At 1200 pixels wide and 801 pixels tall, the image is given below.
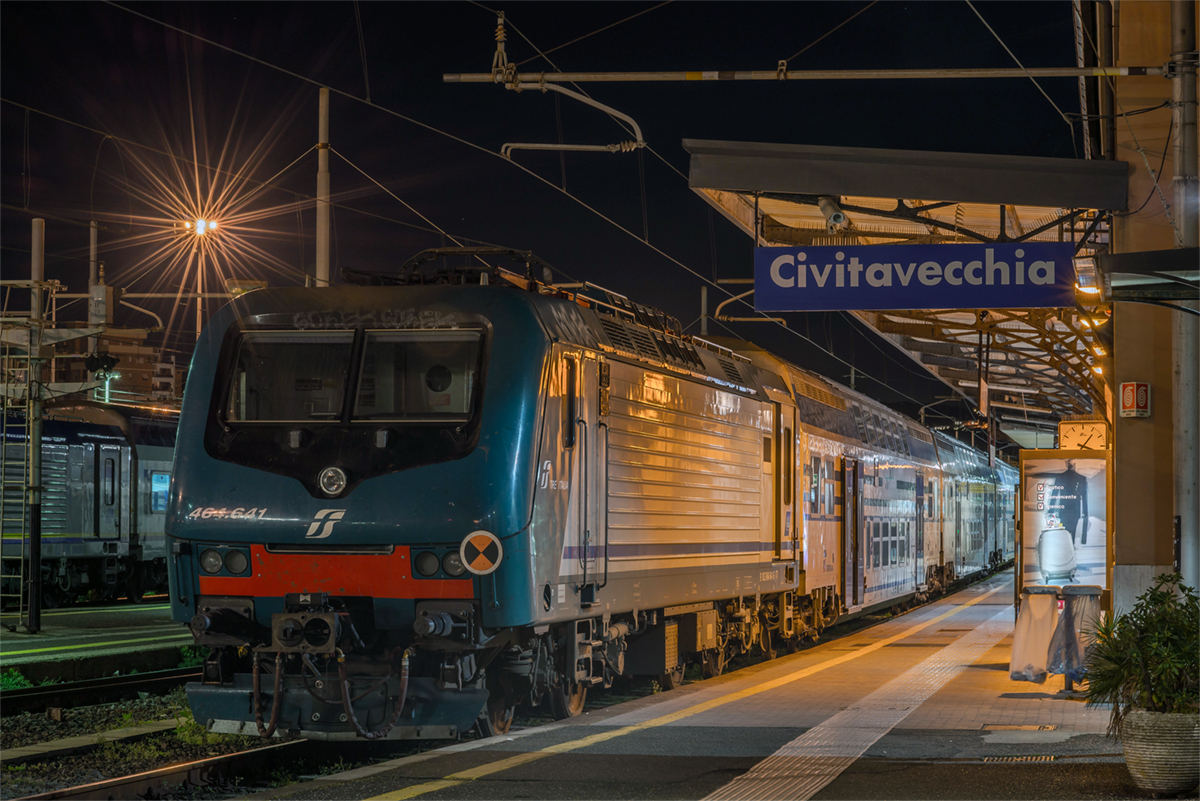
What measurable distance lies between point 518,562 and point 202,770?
2.42 meters

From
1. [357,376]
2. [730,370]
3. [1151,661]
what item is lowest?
[1151,661]

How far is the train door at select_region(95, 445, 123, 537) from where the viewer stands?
2397 centimetres

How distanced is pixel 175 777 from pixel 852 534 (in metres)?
13.0

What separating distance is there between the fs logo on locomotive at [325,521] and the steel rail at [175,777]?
5.21 feet

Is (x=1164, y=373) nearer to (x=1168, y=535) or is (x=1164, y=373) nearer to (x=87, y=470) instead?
(x=1168, y=535)

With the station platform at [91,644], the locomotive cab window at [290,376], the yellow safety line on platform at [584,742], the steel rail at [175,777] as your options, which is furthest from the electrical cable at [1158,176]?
the station platform at [91,644]

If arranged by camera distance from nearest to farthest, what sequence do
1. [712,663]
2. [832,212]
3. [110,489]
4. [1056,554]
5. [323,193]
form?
[832,212] < [712,663] < [1056,554] < [323,193] < [110,489]

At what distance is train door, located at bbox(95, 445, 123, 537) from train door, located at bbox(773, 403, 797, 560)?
13.7m

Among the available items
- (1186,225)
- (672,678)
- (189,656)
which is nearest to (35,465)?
(189,656)

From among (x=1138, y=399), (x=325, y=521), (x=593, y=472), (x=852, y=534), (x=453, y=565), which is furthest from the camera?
(x=852, y=534)

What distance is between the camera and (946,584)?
2994cm

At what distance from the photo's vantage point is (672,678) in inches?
517

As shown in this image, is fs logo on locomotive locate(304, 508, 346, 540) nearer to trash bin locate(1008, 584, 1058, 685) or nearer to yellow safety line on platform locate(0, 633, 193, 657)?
trash bin locate(1008, 584, 1058, 685)

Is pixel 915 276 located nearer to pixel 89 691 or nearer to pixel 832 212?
pixel 832 212
